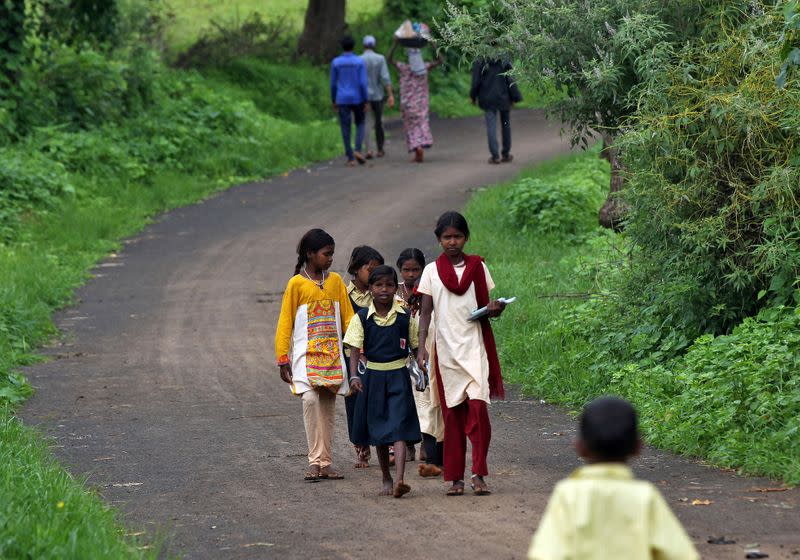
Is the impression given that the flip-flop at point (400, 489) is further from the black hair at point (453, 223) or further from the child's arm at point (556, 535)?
the child's arm at point (556, 535)

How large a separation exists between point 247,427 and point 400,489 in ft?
8.90

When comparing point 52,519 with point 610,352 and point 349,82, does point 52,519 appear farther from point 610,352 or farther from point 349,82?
point 349,82

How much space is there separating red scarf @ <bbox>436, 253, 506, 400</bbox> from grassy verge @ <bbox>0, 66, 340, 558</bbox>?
2.30m

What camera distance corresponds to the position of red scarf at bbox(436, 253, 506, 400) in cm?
788

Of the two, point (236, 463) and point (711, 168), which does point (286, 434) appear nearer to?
point (236, 463)

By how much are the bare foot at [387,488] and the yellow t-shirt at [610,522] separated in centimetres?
385

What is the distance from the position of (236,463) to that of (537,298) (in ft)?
16.6

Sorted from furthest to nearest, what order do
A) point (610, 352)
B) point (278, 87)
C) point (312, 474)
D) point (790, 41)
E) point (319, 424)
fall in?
point (278, 87) → point (610, 352) → point (790, 41) → point (319, 424) → point (312, 474)

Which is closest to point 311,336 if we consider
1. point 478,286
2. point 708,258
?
point 478,286

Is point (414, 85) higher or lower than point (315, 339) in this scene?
higher

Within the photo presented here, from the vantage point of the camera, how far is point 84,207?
19.4m

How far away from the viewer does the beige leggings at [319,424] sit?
8.47m

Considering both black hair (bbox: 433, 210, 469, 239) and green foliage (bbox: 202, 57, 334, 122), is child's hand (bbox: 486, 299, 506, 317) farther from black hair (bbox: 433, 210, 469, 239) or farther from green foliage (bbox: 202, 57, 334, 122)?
green foliage (bbox: 202, 57, 334, 122)

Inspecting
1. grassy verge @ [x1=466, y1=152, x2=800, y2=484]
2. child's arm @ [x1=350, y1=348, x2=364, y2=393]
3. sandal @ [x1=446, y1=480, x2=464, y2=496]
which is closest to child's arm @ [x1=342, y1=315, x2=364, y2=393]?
child's arm @ [x1=350, y1=348, x2=364, y2=393]
